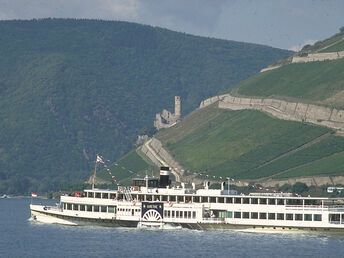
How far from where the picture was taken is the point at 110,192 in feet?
331

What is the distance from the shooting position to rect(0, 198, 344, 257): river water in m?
83.4

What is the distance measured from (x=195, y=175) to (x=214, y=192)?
8659 cm

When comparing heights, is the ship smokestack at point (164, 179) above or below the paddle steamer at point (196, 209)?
above

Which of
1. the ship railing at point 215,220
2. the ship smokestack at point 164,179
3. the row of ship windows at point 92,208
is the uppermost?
the ship smokestack at point 164,179

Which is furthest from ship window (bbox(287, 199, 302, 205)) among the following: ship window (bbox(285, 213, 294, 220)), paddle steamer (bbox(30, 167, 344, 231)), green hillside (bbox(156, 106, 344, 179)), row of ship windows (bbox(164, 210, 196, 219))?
green hillside (bbox(156, 106, 344, 179))

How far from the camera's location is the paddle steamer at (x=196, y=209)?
9612cm

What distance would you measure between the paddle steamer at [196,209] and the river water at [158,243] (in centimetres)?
106

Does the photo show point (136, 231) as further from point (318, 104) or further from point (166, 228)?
point (318, 104)

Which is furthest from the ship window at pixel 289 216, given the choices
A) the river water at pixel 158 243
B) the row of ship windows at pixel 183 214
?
the row of ship windows at pixel 183 214

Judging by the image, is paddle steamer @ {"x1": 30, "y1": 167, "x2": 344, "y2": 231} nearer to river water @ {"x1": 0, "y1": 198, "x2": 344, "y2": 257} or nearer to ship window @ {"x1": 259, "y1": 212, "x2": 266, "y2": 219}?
ship window @ {"x1": 259, "y1": 212, "x2": 266, "y2": 219}

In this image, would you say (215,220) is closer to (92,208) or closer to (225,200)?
(225,200)

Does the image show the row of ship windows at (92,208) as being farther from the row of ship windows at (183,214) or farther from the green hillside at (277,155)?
the green hillside at (277,155)

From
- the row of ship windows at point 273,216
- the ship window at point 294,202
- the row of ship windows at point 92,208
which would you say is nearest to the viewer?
the row of ship windows at point 273,216

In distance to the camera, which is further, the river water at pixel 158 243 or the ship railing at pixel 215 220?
the ship railing at pixel 215 220
